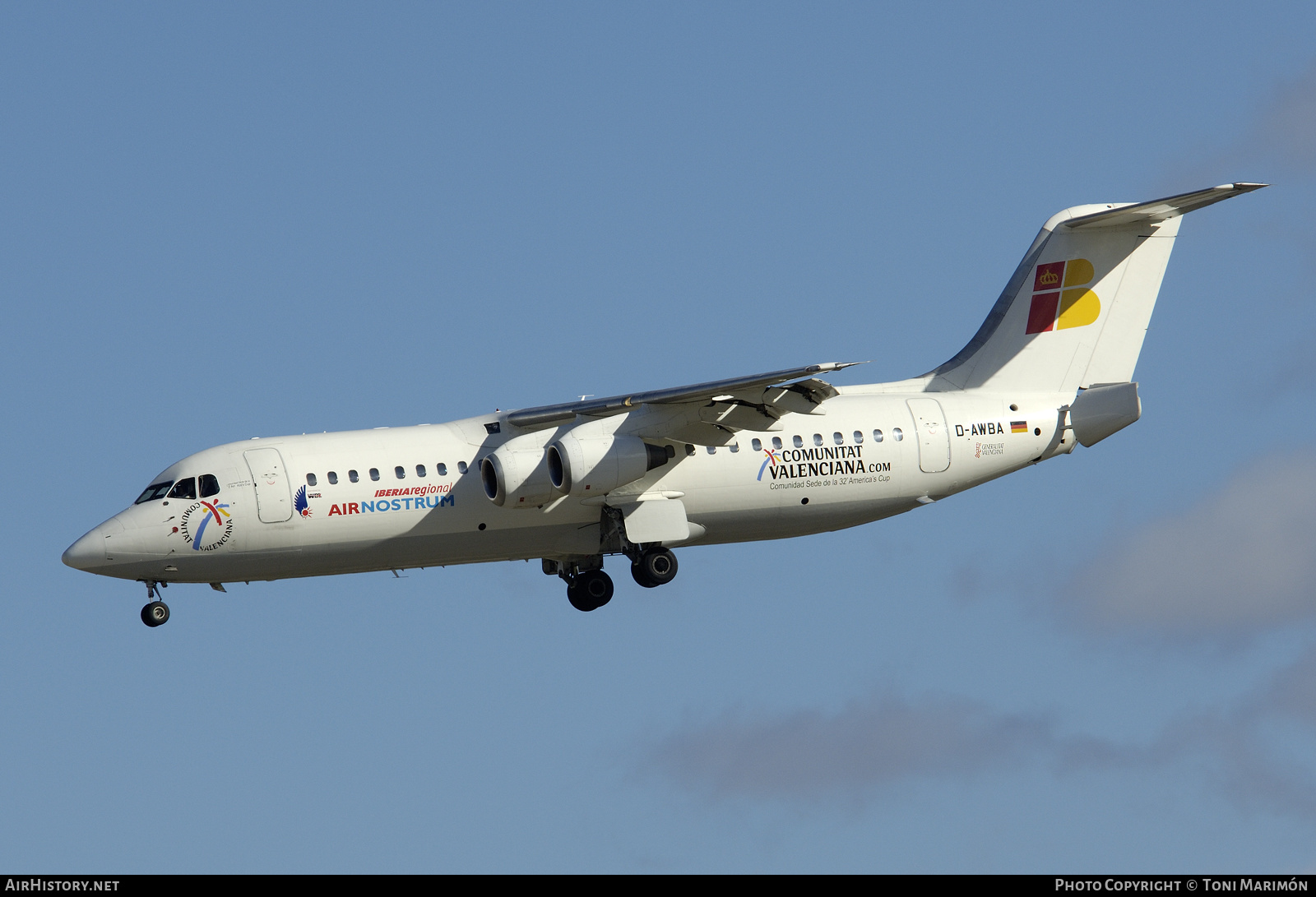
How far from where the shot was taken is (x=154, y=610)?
26469 millimetres

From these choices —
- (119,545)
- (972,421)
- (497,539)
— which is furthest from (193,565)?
(972,421)

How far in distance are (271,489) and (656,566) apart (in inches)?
218

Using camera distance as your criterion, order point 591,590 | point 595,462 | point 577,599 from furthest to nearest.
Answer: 1. point 577,599
2. point 591,590
3. point 595,462

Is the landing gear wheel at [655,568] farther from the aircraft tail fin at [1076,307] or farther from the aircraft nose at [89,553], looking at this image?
the aircraft nose at [89,553]

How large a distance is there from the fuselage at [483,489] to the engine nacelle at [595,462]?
26 centimetres

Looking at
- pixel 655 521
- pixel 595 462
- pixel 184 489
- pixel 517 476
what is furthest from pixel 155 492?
pixel 655 521

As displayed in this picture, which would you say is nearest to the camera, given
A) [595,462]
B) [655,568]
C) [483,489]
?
[595,462]

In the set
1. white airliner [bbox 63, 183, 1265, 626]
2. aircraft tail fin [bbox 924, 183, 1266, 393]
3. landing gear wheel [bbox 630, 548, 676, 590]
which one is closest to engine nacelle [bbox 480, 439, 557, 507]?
white airliner [bbox 63, 183, 1265, 626]

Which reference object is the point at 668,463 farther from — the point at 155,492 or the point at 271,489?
the point at 155,492

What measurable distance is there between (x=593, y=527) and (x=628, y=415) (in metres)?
1.89
